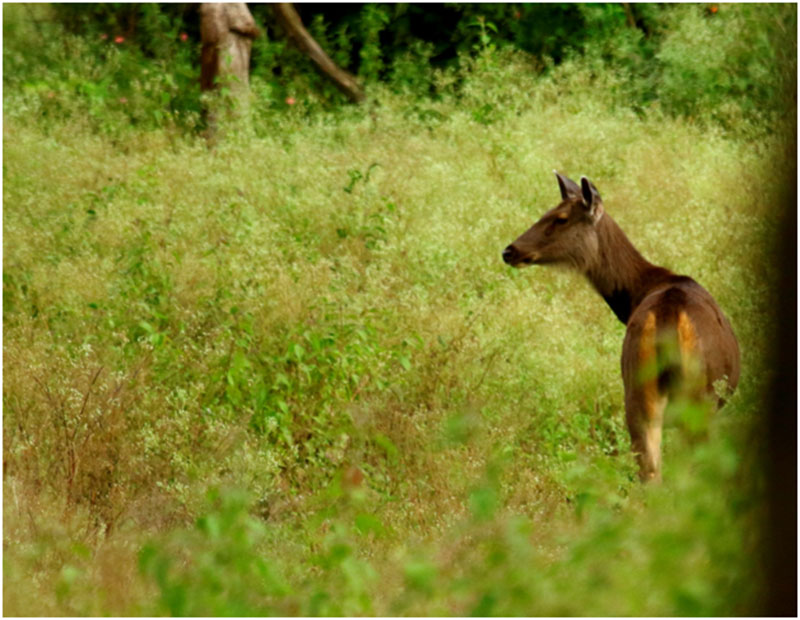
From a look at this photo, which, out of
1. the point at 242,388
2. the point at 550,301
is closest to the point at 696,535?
the point at 242,388

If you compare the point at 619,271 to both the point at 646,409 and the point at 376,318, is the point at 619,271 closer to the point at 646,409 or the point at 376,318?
the point at 646,409

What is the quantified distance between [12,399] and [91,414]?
0.70 m

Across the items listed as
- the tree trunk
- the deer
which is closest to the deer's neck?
the deer

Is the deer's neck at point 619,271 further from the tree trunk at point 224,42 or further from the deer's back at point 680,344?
the tree trunk at point 224,42

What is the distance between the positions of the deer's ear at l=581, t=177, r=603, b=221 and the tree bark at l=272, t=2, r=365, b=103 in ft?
25.6

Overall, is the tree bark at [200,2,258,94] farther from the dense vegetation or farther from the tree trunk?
the dense vegetation

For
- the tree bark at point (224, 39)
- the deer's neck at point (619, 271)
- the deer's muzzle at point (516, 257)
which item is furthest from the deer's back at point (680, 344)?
the tree bark at point (224, 39)

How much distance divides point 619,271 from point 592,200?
468mm

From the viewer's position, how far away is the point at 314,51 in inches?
574

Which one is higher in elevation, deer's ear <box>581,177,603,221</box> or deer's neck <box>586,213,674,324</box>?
deer's ear <box>581,177,603,221</box>

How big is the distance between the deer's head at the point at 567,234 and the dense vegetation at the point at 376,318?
67 cm

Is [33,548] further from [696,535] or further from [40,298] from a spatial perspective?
[40,298]

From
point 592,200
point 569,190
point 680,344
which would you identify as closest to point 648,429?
point 680,344

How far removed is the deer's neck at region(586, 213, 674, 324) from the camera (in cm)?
668
